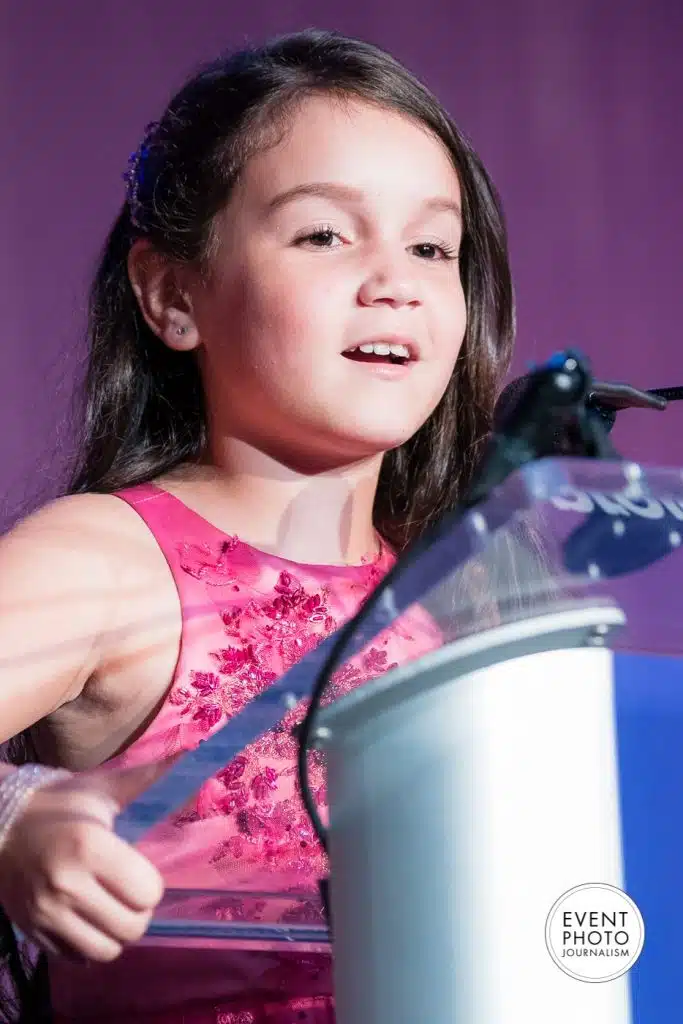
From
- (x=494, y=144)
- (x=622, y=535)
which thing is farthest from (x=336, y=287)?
(x=494, y=144)

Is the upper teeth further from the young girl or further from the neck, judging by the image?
the neck

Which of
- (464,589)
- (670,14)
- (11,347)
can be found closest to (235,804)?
(464,589)

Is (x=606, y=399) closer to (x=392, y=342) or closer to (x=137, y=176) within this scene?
(x=392, y=342)

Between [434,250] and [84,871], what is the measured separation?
0.53 meters

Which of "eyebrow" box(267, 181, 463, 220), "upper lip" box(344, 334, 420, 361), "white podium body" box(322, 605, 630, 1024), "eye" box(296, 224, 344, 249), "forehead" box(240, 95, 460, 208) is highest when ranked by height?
"forehead" box(240, 95, 460, 208)

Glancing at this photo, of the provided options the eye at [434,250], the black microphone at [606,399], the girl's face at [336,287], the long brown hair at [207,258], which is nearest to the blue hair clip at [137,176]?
the long brown hair at [207,258]

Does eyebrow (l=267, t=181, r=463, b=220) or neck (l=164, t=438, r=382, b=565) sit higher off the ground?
eyebrow (l=267, t=181, r=463, b=220)

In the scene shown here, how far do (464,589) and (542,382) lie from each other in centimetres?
7

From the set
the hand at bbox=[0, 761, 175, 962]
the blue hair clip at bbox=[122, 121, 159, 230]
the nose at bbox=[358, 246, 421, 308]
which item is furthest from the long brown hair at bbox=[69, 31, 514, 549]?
the hand at bbox=[0, 761, 175, 962]

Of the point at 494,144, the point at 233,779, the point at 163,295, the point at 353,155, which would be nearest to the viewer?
the point at 233,779

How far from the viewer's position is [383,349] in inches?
31.6

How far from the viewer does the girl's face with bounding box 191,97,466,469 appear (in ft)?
2.61

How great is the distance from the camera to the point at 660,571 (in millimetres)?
397

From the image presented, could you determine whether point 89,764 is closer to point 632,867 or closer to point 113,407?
point 113,407
